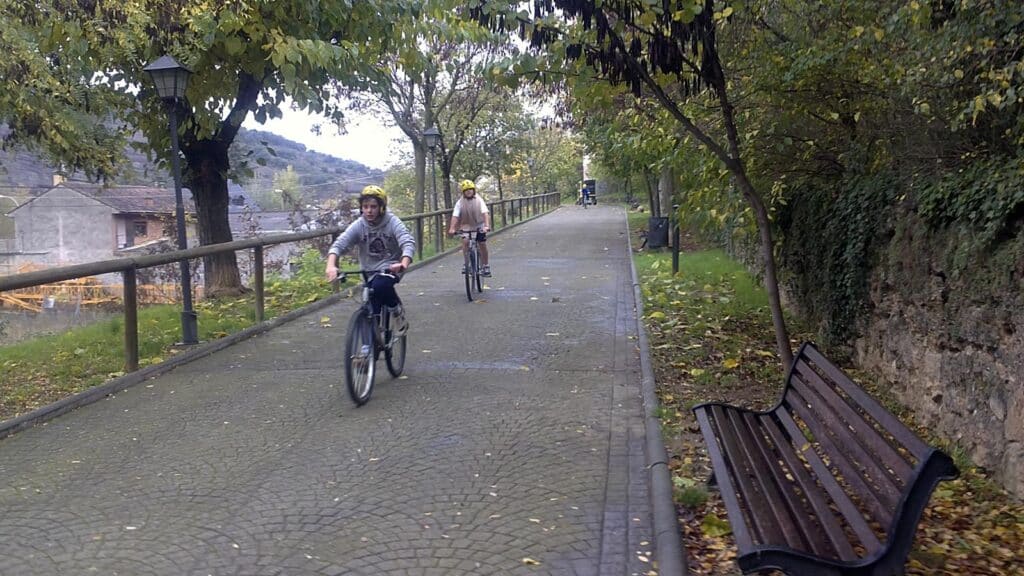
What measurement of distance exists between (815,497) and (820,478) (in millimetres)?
142

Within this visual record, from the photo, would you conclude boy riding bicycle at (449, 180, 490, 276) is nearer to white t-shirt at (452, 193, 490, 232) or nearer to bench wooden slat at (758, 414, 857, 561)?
white t-shirt at (452, 193, 490, 232)

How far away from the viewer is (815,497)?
11.8 feet

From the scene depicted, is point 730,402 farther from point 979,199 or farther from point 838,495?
point 838,495

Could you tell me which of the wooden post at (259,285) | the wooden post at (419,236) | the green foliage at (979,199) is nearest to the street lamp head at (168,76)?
the wooden post at (259,285)

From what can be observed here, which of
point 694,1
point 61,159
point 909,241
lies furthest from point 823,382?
point 61,159

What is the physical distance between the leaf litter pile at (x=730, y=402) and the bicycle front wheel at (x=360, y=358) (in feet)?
7.59

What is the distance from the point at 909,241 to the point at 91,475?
18.6ft

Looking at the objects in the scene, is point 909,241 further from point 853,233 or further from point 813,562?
point 813,562

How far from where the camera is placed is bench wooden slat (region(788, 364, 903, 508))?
3250 millimetres

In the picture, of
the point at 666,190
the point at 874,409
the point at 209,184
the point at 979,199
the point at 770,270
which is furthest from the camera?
the point at 666,190

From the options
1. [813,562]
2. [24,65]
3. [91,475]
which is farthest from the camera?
[24,65]

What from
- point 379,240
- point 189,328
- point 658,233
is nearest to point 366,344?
point 379,240

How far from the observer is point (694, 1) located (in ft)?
19.2

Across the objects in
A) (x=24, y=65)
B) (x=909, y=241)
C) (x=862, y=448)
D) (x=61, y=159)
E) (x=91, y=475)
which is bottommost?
(x=91, y=475)
